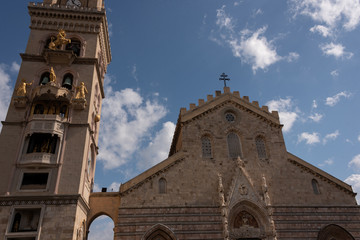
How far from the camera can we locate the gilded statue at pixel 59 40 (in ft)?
90.1

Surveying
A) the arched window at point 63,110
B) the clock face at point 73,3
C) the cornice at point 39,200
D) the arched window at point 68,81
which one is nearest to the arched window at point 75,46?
the arched window at point 68,81

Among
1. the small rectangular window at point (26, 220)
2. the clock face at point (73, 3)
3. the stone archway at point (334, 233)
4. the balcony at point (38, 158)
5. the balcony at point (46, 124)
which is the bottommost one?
the stone archway at point (334, 233)

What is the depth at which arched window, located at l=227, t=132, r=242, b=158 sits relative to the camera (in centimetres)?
2814

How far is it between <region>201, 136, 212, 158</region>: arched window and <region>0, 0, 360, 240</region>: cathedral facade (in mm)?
97

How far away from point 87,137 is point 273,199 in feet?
54.7

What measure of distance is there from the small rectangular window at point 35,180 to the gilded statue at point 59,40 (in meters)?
11.8

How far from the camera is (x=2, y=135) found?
917 inches

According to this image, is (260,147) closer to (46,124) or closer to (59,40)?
(46,124)

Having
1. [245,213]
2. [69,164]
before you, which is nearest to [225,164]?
[245,213]

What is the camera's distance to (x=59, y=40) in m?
28.0

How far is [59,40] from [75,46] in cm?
171

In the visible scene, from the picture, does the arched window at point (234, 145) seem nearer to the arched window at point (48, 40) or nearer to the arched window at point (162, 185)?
the arched window at point (162, 185)

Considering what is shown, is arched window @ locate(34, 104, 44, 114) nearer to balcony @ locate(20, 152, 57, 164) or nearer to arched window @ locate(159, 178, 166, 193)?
balcony @ locate(20, 152, 57, 164)

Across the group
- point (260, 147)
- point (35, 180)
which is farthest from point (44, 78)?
point (260, 147)
